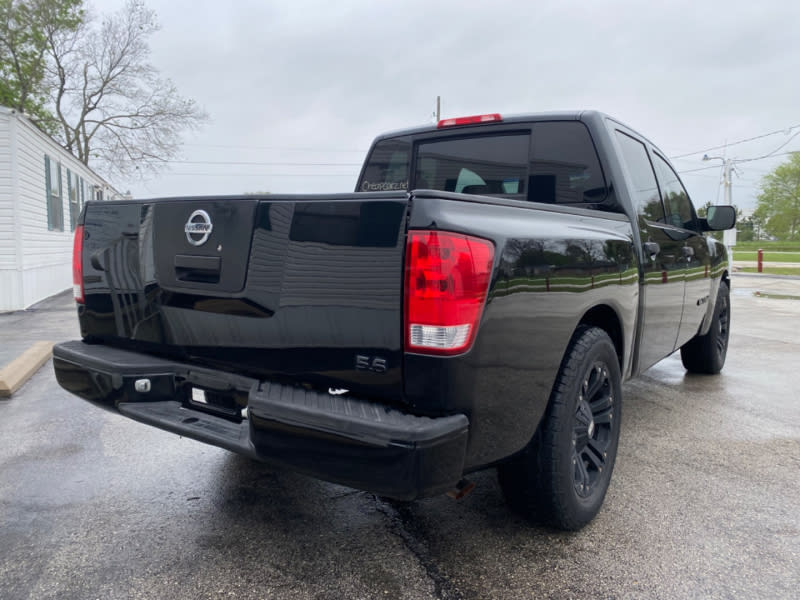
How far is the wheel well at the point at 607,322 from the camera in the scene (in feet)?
9.41

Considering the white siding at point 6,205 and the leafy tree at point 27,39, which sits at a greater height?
the leafy tree at point 27,39

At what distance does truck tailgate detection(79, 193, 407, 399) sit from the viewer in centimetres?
201

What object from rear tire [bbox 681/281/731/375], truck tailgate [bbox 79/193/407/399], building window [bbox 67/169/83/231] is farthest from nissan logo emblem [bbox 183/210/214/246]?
building window [bbox 67/169/83/231]

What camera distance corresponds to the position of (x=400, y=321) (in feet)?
6.42

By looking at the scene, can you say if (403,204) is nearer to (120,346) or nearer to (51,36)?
(120,346)

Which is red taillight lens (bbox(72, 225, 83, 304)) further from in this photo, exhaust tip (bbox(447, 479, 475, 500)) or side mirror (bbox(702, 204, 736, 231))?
side mirror (bbox(702, 204, 736, 231))

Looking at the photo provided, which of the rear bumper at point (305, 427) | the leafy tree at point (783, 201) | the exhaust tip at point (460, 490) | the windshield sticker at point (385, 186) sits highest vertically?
the leafy tree at point (783, 201)

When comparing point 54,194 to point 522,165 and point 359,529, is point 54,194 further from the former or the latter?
point 359,529

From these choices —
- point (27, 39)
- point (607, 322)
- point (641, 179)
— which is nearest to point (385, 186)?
point (641, 179)

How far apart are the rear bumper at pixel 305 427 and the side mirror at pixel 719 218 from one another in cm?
358

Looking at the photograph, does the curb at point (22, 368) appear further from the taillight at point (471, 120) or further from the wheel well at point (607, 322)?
the wheel well at point (607, 322)

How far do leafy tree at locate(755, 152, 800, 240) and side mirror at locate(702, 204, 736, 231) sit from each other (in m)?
66.1

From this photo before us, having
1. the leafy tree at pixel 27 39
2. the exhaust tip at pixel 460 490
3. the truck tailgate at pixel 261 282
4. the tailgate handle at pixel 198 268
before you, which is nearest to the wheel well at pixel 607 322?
the exhaust tip at pixel 460 490

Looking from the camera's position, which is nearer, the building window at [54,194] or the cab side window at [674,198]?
the cab side window at [674,198]
